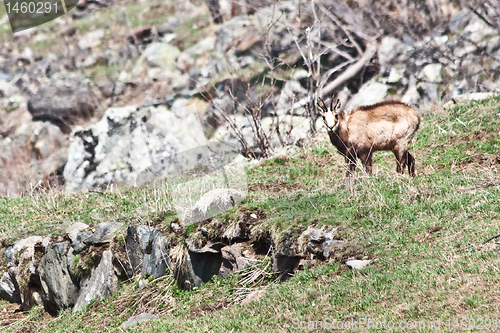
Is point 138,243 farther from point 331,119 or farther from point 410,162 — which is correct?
point 410,162

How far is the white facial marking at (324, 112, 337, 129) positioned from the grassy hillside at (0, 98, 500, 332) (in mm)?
1142

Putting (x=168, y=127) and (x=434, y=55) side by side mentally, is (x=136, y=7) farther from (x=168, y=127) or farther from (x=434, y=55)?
(x=434, y=55)

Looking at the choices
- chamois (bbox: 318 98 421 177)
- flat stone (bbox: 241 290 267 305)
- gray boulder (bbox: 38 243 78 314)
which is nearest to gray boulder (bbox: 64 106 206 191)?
gray boulder (bbox: 38 243 78 314)

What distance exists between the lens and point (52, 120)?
76.2ft

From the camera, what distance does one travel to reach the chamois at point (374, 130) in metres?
8.69

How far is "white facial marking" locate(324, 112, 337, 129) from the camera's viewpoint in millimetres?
8648

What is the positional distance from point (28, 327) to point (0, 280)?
1.90 m

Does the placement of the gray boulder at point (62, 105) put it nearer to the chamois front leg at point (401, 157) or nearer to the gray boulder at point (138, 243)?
the gray boulder at point (138, 243)

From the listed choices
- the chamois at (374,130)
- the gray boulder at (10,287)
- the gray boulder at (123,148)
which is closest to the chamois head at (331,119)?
the chamois at (374,130)

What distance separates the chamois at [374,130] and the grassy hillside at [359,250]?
2.76ft

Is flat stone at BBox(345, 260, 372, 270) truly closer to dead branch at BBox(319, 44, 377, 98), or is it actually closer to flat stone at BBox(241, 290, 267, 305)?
flat stone at BBox(241, 290, 267, 305)

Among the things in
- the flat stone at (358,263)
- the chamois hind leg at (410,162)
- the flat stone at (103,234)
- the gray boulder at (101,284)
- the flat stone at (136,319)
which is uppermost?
the flat stone at (358,263)

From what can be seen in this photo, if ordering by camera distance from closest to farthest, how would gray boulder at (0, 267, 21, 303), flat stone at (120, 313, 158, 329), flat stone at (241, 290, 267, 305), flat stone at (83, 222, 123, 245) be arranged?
1. flat stone at (241, 290, 267, 305)
2. flat stone at (120, 313, 158, 329)
3. flat stone at (83, 222, 123, 245)
4. gray boulder at (0, 267, 21, 303)

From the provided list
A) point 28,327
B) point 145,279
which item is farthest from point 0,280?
point 145,279
